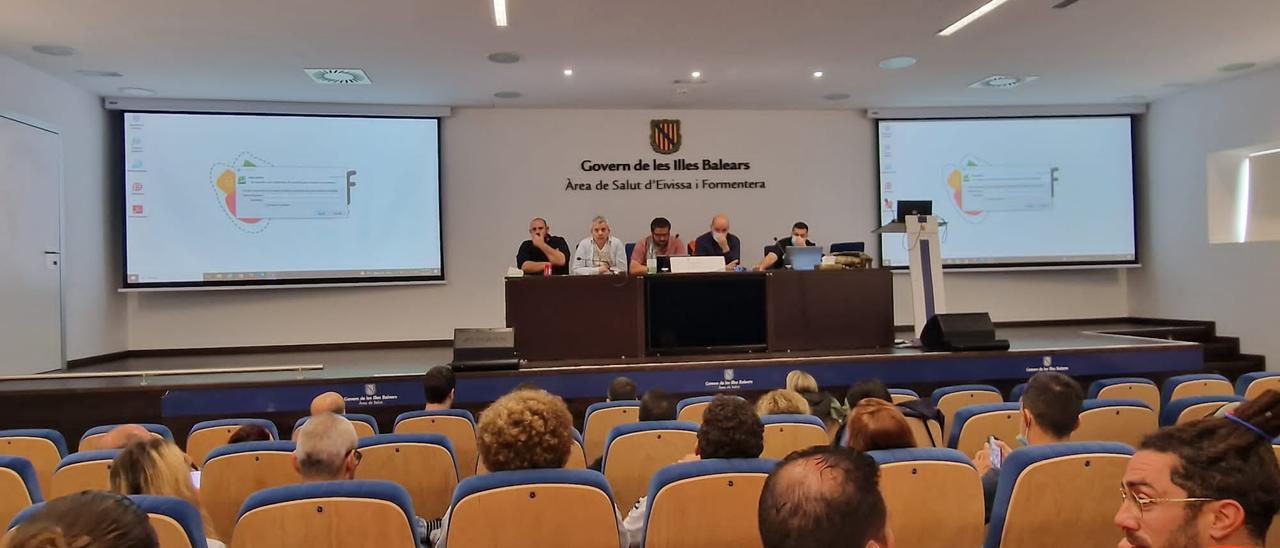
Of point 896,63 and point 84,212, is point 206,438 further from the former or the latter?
A: point 896,63

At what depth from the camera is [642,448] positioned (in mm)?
2773

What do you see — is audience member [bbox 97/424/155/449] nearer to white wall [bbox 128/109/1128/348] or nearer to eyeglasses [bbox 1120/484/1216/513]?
eyeglasses [bbox 1120/484/1216/513]

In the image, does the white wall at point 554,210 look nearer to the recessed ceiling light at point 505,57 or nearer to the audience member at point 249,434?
the recessed ceiling light at point 505,57

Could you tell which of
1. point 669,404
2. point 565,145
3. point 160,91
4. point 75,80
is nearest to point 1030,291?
point 565,145

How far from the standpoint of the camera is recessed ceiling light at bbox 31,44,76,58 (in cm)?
642

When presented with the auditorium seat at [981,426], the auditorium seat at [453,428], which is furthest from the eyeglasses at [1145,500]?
the auditorium seat at [453,428]

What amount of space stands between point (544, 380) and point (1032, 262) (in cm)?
742

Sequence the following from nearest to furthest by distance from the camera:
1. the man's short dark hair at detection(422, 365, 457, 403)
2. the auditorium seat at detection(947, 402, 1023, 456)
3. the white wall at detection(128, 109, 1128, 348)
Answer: the auditorium seat at detection(947, 402, 1023, 456)
the man's short dark hair at detection(422, 365, 457, 403)
the white wall at detection(128, 109, 1128, 348)

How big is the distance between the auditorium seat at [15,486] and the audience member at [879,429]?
2.69 metres

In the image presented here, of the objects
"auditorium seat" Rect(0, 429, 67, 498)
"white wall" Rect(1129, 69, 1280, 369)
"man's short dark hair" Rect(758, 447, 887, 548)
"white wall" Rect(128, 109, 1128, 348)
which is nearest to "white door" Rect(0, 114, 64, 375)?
"white wall" Rect(128, 109, 1128, 348)

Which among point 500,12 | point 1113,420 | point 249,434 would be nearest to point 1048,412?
point 1113,420

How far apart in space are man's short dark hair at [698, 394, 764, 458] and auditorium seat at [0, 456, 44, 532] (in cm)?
224

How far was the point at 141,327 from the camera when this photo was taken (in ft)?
28.2

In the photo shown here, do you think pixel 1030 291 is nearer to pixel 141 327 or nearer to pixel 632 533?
pixel 632 533
